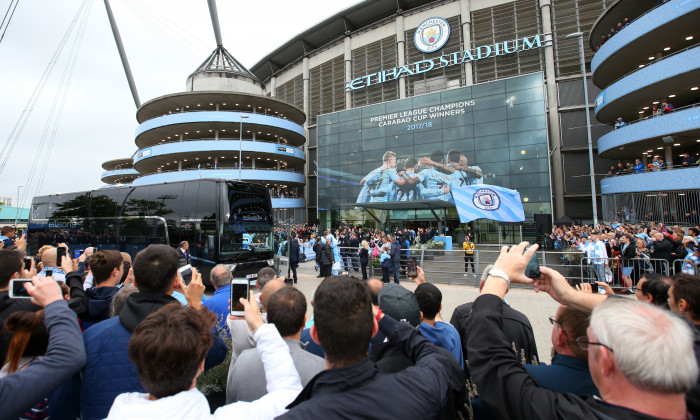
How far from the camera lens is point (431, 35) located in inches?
1401

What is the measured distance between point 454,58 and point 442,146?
442 inches

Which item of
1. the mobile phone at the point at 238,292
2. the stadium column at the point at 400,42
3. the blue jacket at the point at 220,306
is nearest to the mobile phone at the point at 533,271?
the mobile phone at the point at 238,292

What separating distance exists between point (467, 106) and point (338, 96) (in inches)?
745

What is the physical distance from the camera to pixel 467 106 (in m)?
30.3

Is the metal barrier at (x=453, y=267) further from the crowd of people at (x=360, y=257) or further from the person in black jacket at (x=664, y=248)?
the person in black jacket at (x=664, y=248)

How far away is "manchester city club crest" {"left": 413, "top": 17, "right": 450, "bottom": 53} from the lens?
34.9 m

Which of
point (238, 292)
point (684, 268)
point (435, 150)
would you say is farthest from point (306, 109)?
point (238, 292)

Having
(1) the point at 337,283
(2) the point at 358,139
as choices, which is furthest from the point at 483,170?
(1) the point at 337,283

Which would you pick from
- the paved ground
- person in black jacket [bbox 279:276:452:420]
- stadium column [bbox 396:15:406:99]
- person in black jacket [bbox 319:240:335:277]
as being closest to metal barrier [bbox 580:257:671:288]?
the paved ground

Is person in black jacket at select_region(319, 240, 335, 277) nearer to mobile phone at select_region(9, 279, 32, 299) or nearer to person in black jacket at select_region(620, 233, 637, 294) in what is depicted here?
person in black jacket at select_region(620, 233, 637, 294)

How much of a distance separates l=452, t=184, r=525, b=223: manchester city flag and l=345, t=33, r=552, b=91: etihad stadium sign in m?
27.0

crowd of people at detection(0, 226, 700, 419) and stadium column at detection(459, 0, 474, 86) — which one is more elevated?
stadium column at detection(459, 0, 474, 86)

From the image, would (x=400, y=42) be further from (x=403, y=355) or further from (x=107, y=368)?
(x=107, y=368)

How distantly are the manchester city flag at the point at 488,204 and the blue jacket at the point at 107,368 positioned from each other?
36.9ft
